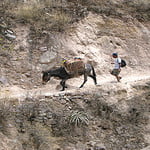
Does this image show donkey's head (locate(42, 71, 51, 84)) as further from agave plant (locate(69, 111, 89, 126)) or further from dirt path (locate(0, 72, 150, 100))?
agave plant (locate(69, 111, 89, 126))

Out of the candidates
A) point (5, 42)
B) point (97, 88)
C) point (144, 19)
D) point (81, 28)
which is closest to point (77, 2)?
point (81, 28)

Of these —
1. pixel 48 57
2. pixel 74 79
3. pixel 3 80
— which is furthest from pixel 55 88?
pixel 3 80

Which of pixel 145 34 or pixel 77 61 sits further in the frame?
pixel 145 34

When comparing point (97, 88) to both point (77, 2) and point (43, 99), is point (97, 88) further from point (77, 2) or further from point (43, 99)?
point (77, 2)

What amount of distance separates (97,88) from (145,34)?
6831mm

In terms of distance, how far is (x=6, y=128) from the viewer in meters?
7.39

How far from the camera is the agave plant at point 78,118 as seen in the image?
8.06m

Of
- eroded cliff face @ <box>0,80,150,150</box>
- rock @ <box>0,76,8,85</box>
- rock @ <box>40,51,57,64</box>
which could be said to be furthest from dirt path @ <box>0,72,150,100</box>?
rock @ <box>40,51,57,64</box>

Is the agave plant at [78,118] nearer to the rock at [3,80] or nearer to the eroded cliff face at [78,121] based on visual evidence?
the eroded cliff face at [78,121]

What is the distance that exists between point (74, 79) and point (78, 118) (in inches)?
134

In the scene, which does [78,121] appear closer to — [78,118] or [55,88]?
[78,118]

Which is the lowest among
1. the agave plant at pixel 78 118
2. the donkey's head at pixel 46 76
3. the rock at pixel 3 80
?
the rock at pixel 3 80

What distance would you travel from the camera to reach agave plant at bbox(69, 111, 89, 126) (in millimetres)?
8062

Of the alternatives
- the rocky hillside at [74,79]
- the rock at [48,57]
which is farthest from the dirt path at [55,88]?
the rock at [48,57]
